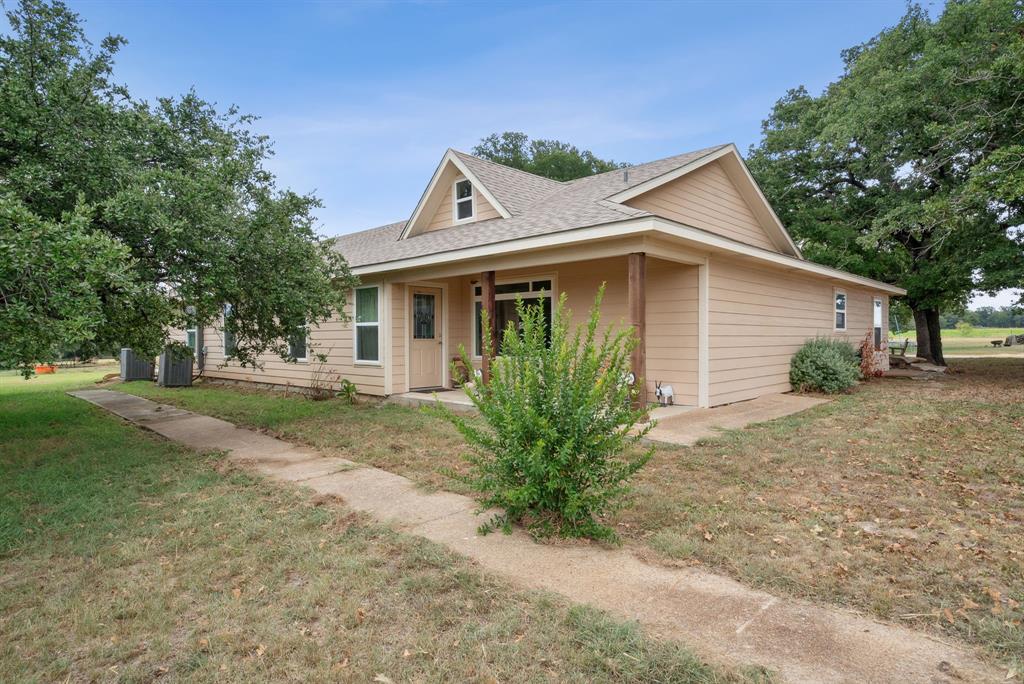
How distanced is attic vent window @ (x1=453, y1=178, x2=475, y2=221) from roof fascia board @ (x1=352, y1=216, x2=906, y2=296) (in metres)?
2.47

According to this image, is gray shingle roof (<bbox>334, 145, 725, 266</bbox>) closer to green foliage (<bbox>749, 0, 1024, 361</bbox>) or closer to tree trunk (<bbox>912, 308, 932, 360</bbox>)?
green foliage (<bbox>749, 0, 1024, 361</bbox>)

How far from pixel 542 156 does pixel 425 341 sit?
28.9 meters

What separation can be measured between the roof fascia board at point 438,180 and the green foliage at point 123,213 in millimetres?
4050

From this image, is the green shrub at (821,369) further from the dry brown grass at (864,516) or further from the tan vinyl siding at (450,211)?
the tan vinyl siding at (450,211)

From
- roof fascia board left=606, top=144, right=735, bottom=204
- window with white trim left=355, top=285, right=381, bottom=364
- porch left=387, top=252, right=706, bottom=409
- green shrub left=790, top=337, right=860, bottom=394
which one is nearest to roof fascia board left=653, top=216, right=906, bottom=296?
porch left=387, top=252, right=706, bottom=409

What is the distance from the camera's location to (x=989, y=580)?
9.75 ft

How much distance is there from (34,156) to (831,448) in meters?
9.62

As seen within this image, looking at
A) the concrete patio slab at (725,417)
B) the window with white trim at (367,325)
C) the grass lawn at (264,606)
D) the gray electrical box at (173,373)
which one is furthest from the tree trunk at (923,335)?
the gray electrical box at (173,373)

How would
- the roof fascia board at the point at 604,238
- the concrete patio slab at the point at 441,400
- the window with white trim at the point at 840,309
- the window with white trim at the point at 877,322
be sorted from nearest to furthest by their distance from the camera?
the roof fascia board at the point at 604,238, the concrete patio slab at the point at 441,400, the window with white trim at the point at 840,309, the window with white trim at the point at 877,322

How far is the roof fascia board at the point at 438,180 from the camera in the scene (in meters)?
10.8

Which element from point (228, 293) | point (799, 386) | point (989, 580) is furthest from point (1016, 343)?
point (228, 293)

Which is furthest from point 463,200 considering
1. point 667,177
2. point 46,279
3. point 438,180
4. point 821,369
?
point 821,369

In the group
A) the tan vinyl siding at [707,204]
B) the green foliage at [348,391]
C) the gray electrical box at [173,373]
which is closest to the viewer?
the tan vinyl siding at [707,204]

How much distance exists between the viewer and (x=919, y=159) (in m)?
15.8
